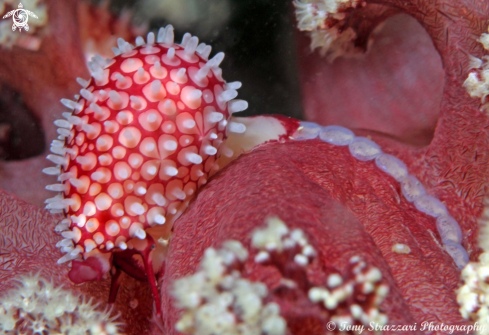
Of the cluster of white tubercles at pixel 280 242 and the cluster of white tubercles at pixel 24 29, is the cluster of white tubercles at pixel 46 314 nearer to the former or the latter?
the cluster of white tubercles at pixel 280 242

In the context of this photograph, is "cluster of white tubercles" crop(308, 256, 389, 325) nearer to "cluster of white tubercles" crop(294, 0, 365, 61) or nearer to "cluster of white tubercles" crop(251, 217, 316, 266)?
"cluster of white tubercles" crop(251, 217, 316, 266)

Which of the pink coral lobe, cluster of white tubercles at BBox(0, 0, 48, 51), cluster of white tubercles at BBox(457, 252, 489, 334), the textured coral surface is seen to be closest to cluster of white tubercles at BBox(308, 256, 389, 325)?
the textured coral surface

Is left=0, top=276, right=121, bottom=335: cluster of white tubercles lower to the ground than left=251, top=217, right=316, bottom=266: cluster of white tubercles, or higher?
lower

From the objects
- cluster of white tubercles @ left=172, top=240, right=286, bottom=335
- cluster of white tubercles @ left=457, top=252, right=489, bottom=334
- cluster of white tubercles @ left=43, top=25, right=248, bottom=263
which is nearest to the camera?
cluster of white tubercles @ left=172, top=240, right=286, bottom=335

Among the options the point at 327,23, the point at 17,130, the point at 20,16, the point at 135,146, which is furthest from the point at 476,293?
the point at 20,16

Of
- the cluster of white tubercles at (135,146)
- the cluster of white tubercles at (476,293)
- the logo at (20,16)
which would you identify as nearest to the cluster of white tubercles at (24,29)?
the logo at (20,16)

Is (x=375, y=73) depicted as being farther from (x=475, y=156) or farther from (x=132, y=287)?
(x=132, y=287)
